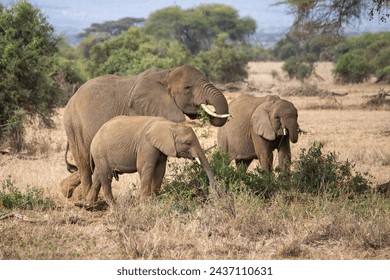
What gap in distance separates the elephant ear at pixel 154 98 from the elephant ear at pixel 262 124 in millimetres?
1991

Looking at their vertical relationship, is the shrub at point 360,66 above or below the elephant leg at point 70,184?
below

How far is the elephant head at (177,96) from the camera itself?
9.29 meters

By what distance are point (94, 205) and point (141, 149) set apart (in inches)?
40.6

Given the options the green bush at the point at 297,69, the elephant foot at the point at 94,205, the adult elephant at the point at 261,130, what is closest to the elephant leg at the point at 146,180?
the elephant foot at the point at 94,205

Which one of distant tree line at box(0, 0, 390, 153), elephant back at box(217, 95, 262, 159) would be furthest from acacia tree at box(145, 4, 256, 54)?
elephant back at box(217, 95, 262, 159)

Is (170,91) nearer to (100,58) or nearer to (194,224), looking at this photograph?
(194,224)

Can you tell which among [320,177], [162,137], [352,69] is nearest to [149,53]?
[352,69]

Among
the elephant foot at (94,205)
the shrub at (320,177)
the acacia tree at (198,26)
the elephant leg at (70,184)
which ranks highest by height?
the shrub at (320,177)

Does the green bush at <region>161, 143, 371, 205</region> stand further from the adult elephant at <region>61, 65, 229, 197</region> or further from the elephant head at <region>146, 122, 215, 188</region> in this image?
the adult elephant at <region>61, 65, 229, 197</region>

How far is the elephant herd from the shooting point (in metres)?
8.89

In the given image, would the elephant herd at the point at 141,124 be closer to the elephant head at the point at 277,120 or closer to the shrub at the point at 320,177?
the elephant head at the point at 277,120

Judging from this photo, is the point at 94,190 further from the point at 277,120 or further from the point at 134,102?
the point at 277,120
